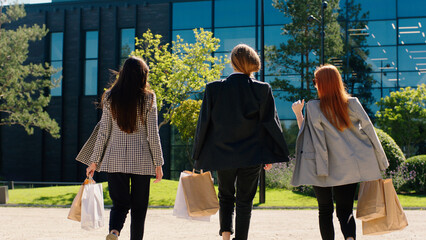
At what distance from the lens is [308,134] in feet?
16.2

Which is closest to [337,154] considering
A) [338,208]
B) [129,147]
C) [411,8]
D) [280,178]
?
[338,208]

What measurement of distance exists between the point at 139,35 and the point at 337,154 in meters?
23.8

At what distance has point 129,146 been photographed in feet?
15.6

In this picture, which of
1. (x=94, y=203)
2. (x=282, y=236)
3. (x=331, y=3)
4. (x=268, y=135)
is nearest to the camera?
(x=268, y=135)

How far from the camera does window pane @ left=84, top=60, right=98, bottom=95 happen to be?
92.7ft

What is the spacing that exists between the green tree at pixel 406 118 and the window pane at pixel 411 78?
2.94ft

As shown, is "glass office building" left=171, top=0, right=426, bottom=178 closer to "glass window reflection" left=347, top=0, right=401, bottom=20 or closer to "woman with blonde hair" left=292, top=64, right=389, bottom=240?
"glass window reflection" left=347, top=0, right=401, bottom=20

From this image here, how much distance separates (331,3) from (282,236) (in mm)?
19147

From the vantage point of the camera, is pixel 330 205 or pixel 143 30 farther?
pixel 143 30

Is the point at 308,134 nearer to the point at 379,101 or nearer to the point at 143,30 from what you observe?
the point at 379,101

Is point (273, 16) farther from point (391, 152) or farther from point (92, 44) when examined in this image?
point (391, 152)

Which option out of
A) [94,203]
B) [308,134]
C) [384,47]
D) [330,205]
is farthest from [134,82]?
[384,47]

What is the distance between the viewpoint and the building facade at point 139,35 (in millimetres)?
25094

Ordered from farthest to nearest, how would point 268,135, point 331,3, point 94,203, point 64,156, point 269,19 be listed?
point 64,156 → point 269,19 → point 331,3 → point 94,203 → point 268,135
